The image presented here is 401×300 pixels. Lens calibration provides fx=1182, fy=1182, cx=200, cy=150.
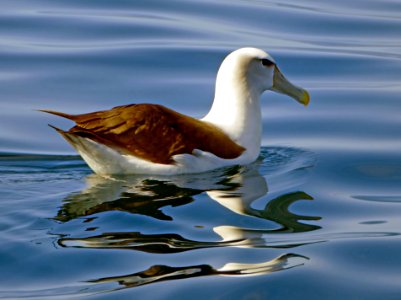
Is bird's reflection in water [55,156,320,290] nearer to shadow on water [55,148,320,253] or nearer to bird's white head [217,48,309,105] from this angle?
shadow on water [55,148,320,253]

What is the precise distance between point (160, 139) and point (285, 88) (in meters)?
1.85

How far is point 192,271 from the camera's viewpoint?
7.86 meters

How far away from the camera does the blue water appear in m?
7.92

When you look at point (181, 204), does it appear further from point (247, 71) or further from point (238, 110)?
point (247, 71)

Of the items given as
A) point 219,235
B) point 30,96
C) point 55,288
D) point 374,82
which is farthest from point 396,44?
point 55,288

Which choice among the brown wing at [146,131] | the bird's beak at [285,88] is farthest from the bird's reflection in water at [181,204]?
the bird's beak at [285,88]

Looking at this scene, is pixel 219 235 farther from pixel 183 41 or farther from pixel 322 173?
pixel 183 41

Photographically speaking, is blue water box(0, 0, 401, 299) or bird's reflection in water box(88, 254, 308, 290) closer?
bird's reflection in water box(88, 254, 308, 290)

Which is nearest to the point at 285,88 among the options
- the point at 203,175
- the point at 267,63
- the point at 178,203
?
the point at 267,63

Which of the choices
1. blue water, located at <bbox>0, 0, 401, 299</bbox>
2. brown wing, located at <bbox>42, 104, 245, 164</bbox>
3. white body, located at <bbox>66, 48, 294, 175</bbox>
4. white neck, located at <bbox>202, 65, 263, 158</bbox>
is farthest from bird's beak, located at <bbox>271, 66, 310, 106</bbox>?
brown wing, located at <bbox>42, 104, 245, 164</bbox>

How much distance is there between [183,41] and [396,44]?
9.97ft

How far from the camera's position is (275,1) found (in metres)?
19.3

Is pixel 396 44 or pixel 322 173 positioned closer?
pixel 322 173

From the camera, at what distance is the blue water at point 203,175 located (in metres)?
7.92
